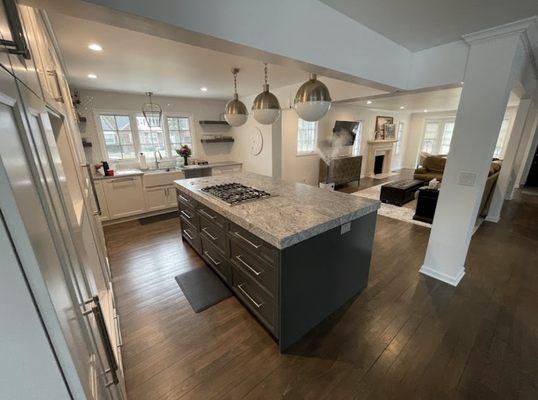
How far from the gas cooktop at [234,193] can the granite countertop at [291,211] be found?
0.06 m

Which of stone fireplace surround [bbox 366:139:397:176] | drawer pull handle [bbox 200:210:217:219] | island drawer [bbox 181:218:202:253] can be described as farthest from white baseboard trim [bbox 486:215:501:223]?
island drawer [bbox 181:218:202:253]

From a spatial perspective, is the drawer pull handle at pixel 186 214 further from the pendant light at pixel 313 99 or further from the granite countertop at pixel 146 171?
the pendant light at pixel 313 99

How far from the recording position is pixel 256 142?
495 centimetres

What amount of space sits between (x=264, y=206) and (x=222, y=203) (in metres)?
0.41

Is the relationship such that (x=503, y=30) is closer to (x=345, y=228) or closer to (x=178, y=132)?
(x=345, y=228)

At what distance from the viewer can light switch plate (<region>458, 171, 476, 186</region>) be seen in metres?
2.18

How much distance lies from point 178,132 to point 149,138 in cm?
65

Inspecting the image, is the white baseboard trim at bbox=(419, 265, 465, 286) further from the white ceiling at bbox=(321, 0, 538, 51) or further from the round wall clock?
the round wall clock

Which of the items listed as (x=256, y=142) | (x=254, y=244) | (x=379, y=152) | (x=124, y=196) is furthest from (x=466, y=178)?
(x=379, y=152)

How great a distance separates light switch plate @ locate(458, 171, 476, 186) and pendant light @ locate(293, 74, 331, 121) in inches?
61.0

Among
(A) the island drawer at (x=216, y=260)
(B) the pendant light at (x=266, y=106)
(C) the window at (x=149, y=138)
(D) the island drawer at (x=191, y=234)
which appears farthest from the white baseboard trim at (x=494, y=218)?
(C) the window at (x=149, y=138)

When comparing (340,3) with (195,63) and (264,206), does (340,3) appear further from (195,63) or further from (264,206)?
(195,63)

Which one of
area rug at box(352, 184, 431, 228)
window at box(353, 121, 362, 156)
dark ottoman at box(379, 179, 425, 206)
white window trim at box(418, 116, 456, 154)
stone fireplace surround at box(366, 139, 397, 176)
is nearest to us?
area rug at box(352, 184, 431, 228)

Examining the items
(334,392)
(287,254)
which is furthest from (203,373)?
(287,254)
